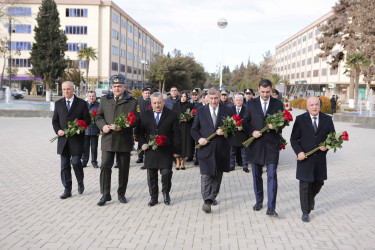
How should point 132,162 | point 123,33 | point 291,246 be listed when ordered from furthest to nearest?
point 123,33 → point 132,162 → point 291,246

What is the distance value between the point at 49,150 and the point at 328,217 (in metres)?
9.00

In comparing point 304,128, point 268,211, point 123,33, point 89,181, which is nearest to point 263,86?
point 304,128

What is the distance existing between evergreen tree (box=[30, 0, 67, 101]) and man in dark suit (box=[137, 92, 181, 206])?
149 feet

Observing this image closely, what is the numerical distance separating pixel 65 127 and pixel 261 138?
3.37 m

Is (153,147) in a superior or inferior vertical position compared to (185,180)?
superior

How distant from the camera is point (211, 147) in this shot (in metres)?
6.01

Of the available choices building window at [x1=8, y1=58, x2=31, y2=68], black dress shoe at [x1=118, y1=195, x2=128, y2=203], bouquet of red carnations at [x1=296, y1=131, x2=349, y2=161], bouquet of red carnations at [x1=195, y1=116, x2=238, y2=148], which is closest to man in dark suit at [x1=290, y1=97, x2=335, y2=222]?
bouquet of red carnations at [x1=296, y1=131, x2=349, y2=161]

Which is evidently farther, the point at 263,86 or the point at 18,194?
the point at 18,194

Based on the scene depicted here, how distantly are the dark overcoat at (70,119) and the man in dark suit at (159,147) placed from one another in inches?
43.5

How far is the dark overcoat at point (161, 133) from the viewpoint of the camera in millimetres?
6176

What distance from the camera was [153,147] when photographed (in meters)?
5.96

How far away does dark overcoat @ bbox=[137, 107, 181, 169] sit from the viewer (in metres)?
6.18

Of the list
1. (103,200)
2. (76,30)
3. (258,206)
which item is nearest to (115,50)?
(76,30)

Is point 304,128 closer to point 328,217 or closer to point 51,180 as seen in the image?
point 328,217
